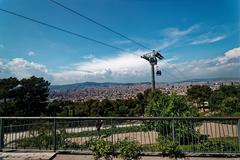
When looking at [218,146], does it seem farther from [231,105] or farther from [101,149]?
[231,105]

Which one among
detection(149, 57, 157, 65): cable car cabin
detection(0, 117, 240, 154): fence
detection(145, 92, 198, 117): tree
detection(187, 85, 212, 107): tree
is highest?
detection(149, 57, 157, 65): cable car cabin

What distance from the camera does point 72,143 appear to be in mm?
9414

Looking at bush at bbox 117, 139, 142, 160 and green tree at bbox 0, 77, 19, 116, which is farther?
green tree at bbox 0, 77, 19, 116

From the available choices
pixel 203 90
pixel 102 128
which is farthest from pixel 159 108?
pixel 203 90

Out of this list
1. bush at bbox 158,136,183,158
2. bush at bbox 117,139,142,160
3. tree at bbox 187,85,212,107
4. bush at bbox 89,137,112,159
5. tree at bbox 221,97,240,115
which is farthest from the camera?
tree at bbox 187,85,212,107

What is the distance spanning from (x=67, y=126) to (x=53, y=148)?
107cm

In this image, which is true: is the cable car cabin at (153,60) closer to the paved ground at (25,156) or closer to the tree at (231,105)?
the tree at (231,105)

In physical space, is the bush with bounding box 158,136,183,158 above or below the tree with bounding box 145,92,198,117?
below

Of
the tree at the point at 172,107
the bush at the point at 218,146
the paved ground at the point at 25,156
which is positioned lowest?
the paved ground at the point at 25,156

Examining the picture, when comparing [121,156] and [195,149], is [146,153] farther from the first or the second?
[195,149]

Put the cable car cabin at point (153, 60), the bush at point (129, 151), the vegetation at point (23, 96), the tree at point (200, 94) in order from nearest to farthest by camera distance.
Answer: the bush at point (129, 151), the vegetation at point (23, 96), the cable car cabin at point (153, 60), the tree at point (200, 94)

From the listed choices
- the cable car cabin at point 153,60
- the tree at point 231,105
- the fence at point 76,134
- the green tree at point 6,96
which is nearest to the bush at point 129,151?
the fence at point 76,134

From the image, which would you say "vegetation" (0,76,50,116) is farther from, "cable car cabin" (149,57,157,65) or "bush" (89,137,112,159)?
"bush" (89,137,112,159)

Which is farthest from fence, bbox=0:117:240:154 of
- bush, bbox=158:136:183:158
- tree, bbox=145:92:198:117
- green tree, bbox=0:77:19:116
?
green tree, bbox=0:77:19:116
